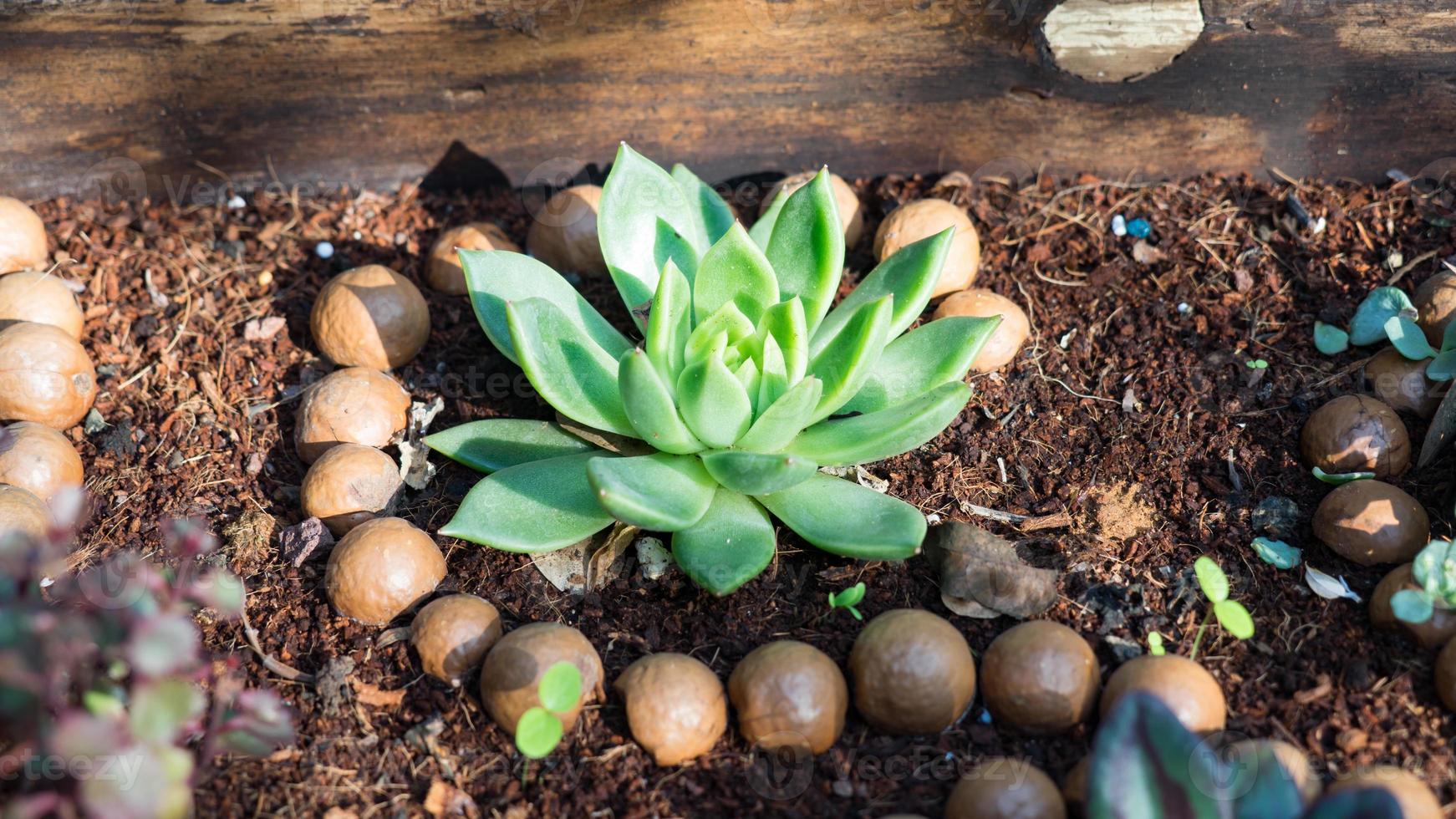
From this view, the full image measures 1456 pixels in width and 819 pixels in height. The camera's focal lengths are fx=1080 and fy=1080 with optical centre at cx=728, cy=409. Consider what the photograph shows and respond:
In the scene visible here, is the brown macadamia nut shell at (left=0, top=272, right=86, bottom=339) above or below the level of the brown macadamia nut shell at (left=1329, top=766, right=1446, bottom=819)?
above

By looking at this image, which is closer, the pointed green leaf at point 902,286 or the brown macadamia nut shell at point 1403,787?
the brown macadamia nut shell at point 1403,787

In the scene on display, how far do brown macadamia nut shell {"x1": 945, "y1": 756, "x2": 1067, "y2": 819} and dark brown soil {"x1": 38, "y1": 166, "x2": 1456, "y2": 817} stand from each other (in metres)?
0.15

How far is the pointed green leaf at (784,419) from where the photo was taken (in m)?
2.48

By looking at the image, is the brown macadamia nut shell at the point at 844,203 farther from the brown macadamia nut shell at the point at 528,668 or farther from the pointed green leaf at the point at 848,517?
the brown macadamia nut shell at the point at 528,668

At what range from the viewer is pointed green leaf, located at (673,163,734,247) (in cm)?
316

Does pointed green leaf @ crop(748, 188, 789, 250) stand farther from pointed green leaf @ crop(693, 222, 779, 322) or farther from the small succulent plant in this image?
the small succulent plant

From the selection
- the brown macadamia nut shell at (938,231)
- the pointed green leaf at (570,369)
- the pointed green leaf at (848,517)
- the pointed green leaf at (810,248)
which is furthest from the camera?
the brown macadamia nut shell at (938,231)

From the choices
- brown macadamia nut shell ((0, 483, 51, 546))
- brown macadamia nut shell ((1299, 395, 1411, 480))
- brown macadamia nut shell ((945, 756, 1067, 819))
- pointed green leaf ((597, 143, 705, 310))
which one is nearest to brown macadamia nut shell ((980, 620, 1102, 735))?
Answer: brown macadamia nut shell ((945, 756, 1067, 819))

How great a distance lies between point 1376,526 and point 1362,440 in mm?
272

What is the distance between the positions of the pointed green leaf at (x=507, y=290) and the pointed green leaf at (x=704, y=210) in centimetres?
43

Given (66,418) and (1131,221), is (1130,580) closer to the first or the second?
(1131,221)

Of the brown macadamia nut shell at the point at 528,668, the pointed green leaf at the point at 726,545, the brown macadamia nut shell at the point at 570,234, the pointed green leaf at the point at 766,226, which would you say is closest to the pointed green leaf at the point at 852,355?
the pointed green leaf at the point at 726,545

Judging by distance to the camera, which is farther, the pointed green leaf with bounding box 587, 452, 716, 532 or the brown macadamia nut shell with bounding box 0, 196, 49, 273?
the brown macadamia nut shell with bounding box 0, 196, 49, 273

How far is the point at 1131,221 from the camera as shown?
3453 millimetres
